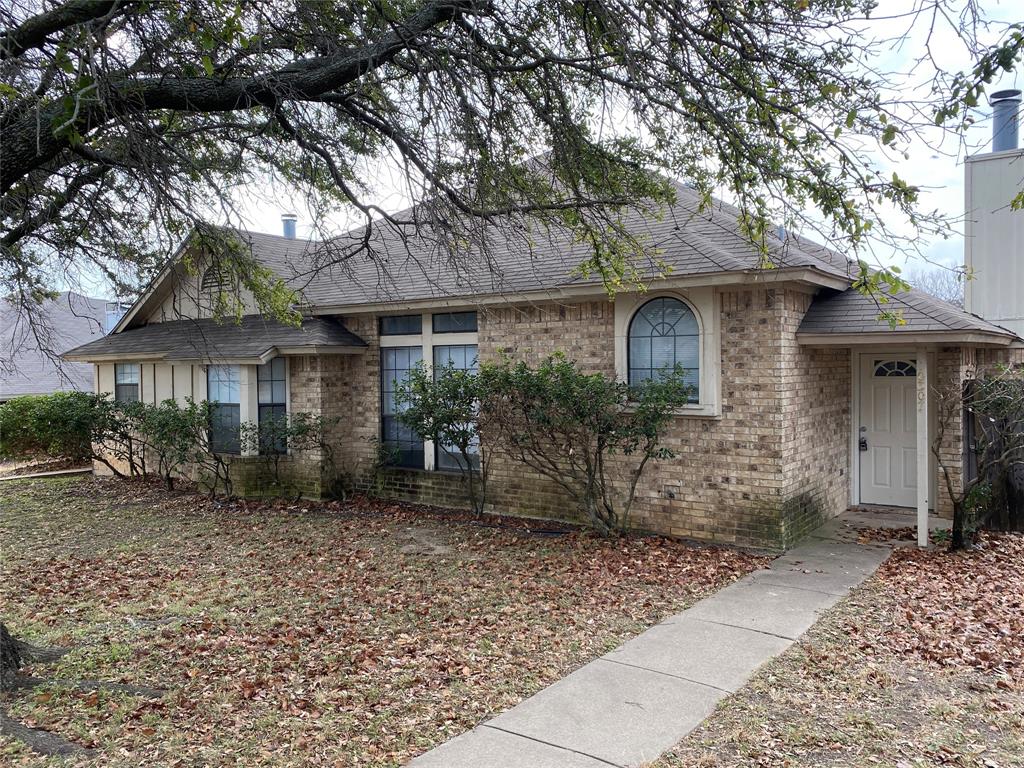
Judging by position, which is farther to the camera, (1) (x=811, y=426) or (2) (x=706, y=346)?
(1) (x=811, y=426)

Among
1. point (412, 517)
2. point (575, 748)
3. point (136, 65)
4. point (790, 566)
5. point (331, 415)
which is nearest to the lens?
point (575, 748)

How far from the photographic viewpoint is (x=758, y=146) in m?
5.77

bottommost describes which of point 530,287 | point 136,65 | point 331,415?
point 331,415

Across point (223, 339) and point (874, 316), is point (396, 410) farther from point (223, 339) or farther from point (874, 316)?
point (874, 316)

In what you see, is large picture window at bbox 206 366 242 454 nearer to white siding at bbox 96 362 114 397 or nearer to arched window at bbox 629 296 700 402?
white siding at bbox 96 362 114 397

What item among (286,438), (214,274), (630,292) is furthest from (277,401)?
(630,292)

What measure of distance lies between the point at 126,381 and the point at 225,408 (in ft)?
14.5

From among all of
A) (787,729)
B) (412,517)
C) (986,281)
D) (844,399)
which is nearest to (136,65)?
(787,729)

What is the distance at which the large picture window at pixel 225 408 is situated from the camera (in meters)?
14.2

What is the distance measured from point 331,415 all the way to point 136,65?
8219 millimetres

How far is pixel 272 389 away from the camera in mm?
13750

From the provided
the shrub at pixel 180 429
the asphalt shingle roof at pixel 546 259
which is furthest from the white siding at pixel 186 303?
the shrub at pixel 180 429

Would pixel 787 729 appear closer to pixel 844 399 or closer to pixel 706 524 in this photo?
pixel 706 524

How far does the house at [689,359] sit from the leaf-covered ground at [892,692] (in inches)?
84.7
